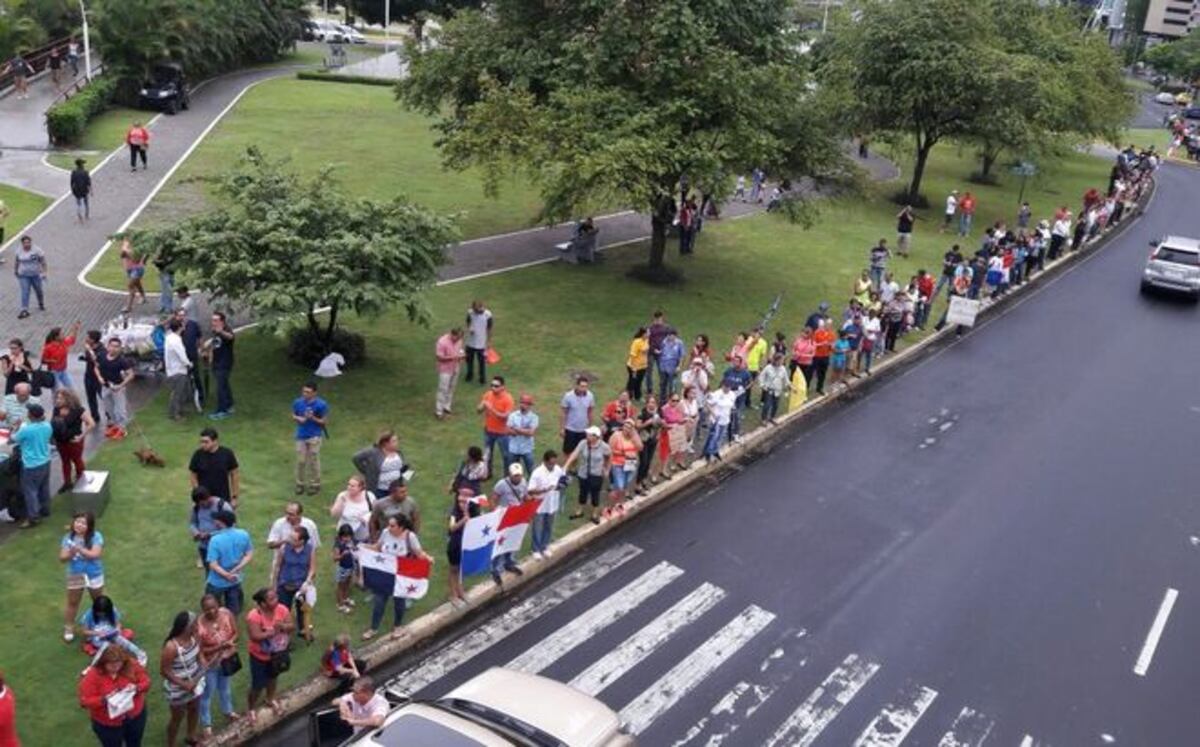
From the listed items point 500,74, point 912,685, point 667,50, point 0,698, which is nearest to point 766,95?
point 667,50

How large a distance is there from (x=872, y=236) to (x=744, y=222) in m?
4.09

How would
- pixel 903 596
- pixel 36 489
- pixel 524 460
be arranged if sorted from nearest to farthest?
pixel 36 489, pixel 903 596, pixel 524 460

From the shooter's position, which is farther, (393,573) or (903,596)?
(903,596)

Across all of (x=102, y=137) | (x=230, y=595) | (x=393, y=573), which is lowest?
(x=230, y=595)

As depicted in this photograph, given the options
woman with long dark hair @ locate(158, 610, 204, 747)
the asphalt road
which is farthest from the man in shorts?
woman with long dark hair @ locate(158, 610, 204, 747)

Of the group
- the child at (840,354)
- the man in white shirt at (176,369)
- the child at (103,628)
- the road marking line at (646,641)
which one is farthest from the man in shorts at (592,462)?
the child at (840,354)

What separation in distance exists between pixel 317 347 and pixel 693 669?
989 cm

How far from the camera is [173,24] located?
43094 mm

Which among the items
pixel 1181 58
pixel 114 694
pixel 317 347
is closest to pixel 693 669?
pixel 114 694

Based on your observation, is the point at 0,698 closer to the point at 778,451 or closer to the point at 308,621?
the point at 308,621

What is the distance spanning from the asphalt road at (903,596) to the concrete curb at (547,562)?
0.70 ft

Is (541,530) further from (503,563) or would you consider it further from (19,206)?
(19,206)

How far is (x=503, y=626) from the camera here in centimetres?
1145

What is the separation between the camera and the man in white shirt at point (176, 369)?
14656 mm
